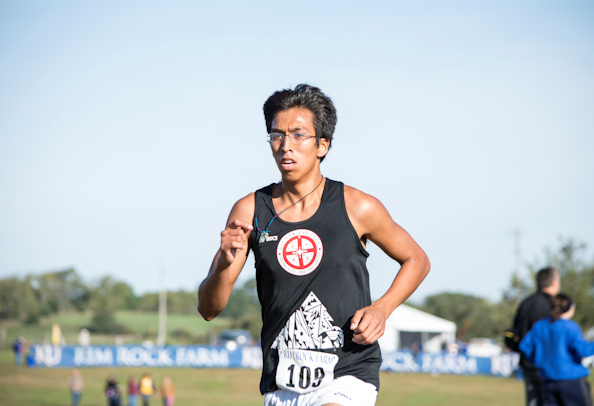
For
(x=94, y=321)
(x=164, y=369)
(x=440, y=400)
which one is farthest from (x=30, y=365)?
(x=94, y=321)

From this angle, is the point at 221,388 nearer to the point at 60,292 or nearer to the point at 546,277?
the point at 546,277

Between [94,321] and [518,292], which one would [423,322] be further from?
[94,321]

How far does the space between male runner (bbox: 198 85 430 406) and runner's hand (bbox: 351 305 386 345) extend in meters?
0.02

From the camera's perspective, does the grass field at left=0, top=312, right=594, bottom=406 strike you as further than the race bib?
Yes

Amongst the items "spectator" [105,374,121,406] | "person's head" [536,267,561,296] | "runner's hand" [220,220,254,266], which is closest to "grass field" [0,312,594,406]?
"spectator" [105,374,121,406]

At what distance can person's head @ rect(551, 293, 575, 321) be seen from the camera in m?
7.53

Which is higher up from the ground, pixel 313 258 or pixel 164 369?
pixel 313 258

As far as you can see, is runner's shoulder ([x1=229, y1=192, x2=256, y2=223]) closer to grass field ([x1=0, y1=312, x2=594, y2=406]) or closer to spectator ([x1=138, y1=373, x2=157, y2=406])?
spectator ([x1=138, y1=373, x2=157, y2=406])

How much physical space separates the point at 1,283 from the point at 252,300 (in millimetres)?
43557

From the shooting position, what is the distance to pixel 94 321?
300ft

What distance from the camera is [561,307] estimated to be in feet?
24.7

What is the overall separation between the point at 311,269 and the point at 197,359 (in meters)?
40.1

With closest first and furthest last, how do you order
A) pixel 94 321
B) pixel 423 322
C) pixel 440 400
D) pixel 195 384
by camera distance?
pixel 440 400 → pixel 195 384 → pixel 423 322 → pixel 94 321

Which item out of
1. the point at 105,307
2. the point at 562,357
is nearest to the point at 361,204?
the point at 562,357
